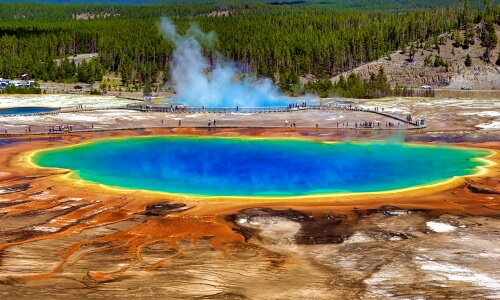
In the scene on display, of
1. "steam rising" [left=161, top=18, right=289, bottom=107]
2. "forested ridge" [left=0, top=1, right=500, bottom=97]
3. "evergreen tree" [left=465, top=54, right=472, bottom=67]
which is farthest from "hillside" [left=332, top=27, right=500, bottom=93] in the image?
"steam rising" [left=161, top=18, right=289, bottom=107]

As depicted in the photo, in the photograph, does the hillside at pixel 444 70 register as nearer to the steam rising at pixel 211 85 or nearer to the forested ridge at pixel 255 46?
the forested ridge at pixel 255 46

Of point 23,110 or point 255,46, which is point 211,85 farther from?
point 255,46

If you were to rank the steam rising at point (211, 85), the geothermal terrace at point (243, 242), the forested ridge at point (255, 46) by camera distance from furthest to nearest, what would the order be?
the forested ridge at point (255, 46), the steam rising at point (211, 85), the geothermal terrace at point (243, 242)

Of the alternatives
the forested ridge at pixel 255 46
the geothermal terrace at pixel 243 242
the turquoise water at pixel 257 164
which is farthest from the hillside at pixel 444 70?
the geothermal terrace at pixel 243 242

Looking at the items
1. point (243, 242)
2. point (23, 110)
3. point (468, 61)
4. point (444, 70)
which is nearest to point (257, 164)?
point (243, 242)

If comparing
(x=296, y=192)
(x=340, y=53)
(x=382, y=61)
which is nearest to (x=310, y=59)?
(x=340, y=53)

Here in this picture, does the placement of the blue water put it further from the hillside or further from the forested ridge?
the hillside
